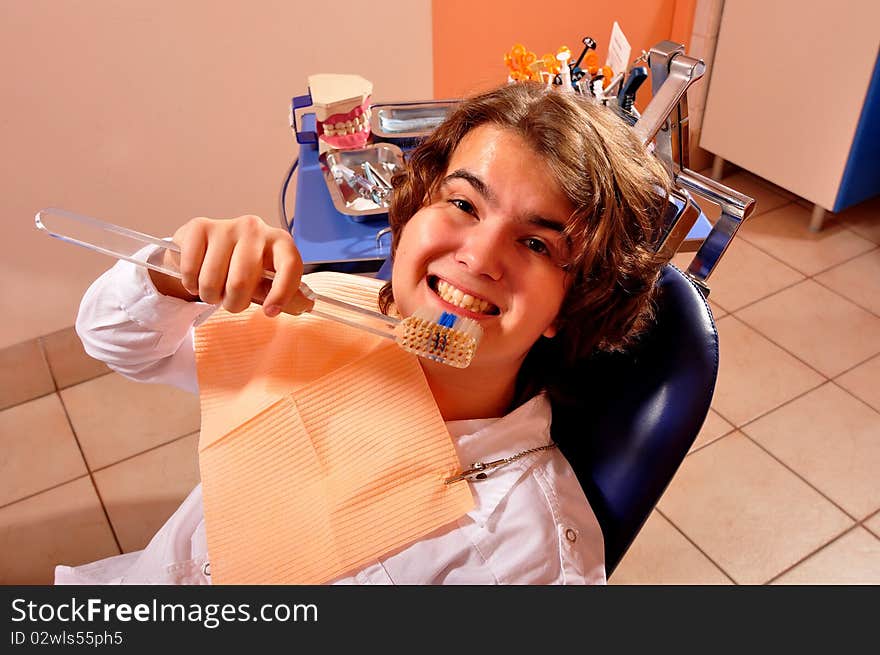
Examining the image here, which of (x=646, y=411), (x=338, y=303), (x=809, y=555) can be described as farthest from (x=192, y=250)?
(x=809, y=555)

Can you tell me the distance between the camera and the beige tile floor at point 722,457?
184cm

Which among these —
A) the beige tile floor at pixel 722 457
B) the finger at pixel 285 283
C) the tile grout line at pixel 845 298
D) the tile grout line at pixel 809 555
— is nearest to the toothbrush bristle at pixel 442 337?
the finger at pixel 285 283

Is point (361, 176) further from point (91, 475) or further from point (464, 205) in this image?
point (91, 475)

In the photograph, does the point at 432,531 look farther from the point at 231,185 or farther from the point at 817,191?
the point at 817,191

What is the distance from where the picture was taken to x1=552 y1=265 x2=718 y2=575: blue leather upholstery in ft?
3.25

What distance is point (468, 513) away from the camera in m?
0.99

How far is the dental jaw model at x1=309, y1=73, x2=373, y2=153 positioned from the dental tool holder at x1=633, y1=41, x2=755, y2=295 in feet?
2.23

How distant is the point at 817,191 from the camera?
2.76 metres

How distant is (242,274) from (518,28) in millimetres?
2058

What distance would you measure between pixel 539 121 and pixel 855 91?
77.9 inches

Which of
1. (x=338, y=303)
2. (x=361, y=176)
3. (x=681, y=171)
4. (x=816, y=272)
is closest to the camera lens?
(x=338, y=303)

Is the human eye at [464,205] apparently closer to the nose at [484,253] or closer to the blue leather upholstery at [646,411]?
the nose at [484,253]

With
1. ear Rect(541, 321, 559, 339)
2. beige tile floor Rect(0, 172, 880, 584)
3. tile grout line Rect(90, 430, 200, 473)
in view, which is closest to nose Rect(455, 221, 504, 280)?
ear Rect(541, 321, 559, 339)

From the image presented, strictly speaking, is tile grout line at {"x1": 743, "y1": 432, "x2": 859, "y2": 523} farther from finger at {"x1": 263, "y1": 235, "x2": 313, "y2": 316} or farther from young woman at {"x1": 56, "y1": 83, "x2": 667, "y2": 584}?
finger at {"x1": 263, "y1": 235, "x2": 313, "y2": 316}
